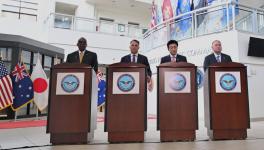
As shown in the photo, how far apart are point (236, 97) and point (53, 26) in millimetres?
10144

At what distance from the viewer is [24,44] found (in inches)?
276

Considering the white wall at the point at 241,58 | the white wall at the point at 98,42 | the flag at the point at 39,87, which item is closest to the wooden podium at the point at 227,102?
the white wall at the point at 241,58

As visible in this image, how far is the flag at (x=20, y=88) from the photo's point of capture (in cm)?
646

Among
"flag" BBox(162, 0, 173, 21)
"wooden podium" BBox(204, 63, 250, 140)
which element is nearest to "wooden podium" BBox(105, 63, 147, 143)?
"wooden podium" BBox(204, 63, 250, 140)

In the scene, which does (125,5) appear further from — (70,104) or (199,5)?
(70,104)

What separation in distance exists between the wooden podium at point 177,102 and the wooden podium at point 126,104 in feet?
0.73

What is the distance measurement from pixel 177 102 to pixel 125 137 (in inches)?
29.7

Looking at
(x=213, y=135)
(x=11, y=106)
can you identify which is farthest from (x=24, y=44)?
(x=213, y=135)

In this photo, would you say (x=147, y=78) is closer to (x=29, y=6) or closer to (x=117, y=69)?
(x=117, y=69)

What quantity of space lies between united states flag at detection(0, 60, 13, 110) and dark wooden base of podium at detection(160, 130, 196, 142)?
15.2 feet

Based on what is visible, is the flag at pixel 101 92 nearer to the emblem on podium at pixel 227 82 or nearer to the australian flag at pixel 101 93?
the australian flag at pixel 101 93

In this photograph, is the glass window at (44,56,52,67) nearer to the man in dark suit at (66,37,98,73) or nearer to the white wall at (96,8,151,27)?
the man in dark suit at (66,37,98,73)

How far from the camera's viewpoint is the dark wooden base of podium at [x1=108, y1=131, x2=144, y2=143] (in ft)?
9.81

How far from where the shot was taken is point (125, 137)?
9.83 ft
